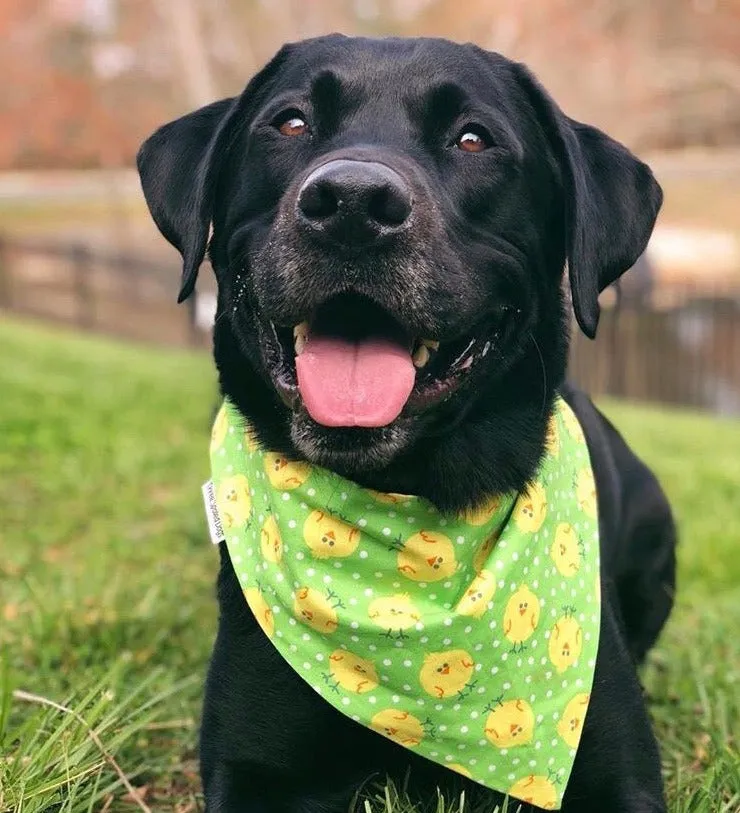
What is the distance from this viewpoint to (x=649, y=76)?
18219 millimetres

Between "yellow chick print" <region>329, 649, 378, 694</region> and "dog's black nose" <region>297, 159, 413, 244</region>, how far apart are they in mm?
Result: 885

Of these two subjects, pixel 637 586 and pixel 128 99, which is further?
pixel 128 99

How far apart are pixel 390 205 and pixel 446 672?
1.00 meters

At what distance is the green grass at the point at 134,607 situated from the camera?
91.5 inches

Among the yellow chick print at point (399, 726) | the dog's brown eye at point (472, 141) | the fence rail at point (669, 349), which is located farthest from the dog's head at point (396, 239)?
the fence rail at point (669, 349)

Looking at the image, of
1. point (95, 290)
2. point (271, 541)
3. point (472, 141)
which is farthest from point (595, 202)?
point (95, 290)

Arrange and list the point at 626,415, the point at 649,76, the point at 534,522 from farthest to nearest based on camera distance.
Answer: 1. the point at 649,76
2. the point at 626,415
3. the point at 534,522

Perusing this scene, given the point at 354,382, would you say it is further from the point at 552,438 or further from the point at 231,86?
the point at 231,86

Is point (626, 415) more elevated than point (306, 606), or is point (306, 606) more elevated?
point (306, 606)

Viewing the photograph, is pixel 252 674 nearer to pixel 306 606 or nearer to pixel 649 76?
pixel 306 606

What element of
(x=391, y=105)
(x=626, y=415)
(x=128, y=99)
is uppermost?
(x=391, y=105)

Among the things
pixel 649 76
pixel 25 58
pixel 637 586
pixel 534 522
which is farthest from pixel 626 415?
pixel 25 58

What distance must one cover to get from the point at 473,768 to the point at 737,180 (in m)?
18.2

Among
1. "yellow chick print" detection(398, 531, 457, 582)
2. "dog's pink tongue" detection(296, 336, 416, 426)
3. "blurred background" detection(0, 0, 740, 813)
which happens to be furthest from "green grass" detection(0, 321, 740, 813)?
"dog's pink tongue" detection(296, 336, 416, 426)
